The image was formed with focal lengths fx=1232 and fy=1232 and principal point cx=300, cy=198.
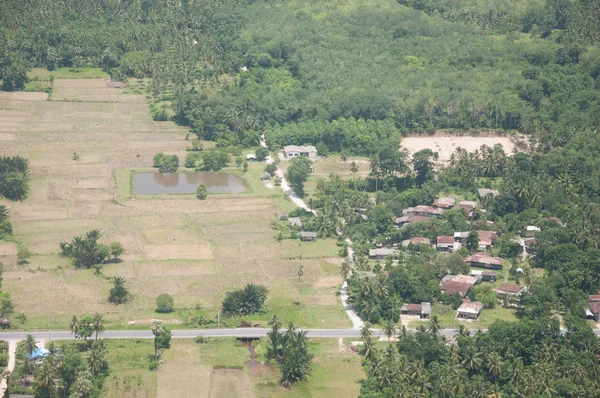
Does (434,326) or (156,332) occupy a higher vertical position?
(434,326)

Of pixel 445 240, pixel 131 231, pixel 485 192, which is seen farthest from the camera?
pixel 485 192

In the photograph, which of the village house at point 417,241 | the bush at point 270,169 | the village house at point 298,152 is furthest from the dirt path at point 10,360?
the village house at point 298,152

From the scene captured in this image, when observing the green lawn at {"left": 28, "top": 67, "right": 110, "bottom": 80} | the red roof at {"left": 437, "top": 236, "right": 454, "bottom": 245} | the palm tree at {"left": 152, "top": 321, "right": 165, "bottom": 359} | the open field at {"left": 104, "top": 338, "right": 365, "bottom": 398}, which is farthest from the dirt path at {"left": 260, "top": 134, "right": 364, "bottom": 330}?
the green lawn at {"left": 28, "top": 67, "right": 110, "bottom": 80}

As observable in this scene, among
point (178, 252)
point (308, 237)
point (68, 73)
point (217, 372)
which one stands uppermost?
point (68, 73)

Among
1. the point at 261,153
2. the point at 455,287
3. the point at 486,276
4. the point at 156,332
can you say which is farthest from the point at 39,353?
the point at 261,153

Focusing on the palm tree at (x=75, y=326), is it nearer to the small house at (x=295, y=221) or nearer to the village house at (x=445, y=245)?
the small house at (x=295, y=221)

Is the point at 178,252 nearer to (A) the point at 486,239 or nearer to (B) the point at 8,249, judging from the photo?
(B) the point at 8,249

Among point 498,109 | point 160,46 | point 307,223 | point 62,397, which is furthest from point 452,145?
point 62,397
